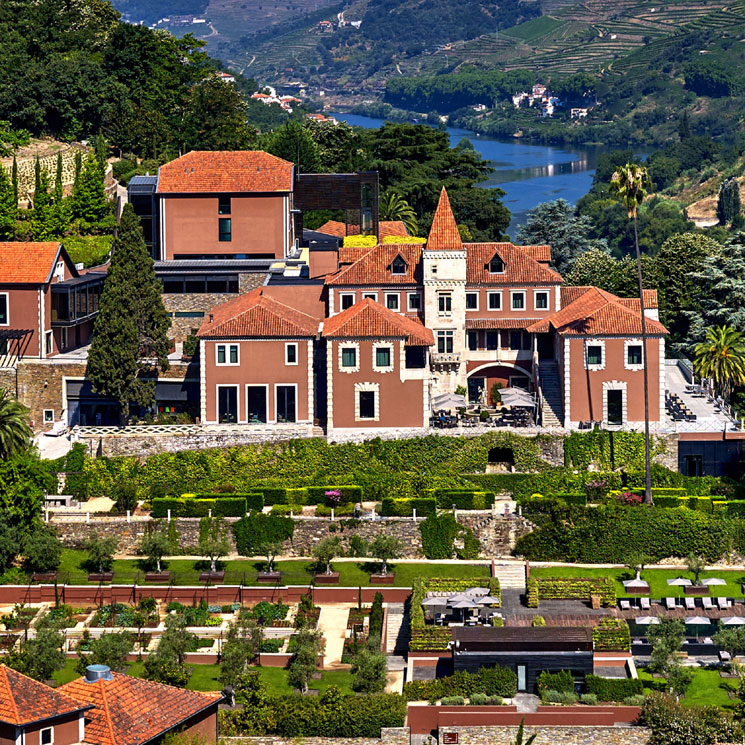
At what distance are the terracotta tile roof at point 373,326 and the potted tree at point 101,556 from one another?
14661 mm

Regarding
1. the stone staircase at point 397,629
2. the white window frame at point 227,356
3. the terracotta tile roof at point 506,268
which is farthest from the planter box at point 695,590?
the white window frame at point 227,356

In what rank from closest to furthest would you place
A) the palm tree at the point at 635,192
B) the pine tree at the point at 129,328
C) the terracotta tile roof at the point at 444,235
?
1. the palm tree at the point at 635,192
2. the pine tree at the point at 129,328
3. the terracotta tile roof at the point at 444,235

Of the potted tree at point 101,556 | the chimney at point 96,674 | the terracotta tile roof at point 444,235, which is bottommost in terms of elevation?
the chimney at point 96,674

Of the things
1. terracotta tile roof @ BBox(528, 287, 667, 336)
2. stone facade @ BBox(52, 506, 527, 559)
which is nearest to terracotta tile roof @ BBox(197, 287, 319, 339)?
stone facade @ BBox(52, 506, 527, 559)

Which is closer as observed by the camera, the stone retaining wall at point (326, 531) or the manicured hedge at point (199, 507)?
the stone retaining wall at point (326, 531)

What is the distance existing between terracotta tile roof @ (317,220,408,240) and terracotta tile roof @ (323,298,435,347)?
15340mm

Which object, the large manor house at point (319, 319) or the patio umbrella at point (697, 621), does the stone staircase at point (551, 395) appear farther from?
the patio umbrella at point (697, 621)

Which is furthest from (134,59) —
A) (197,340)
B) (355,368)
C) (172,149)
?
(355,368)

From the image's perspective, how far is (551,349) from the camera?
A: 9238 cm

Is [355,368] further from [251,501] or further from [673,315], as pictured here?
[673,315]

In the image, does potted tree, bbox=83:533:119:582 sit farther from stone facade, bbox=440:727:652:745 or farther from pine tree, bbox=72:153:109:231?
pine tree, bbox=72:153:109:231

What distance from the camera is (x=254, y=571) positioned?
8038 centimetres

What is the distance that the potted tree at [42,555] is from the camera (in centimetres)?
7969

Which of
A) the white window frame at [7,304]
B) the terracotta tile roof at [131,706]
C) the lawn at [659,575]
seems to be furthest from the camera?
the white window frame at [7,304]
